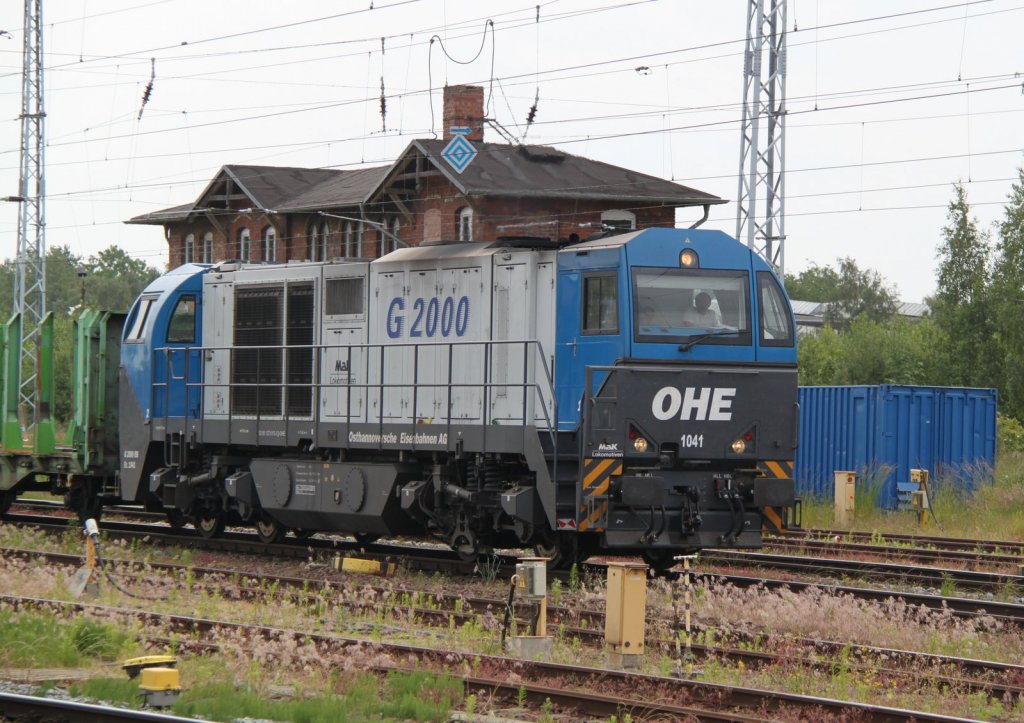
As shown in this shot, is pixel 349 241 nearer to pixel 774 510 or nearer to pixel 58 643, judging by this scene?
pixel 774 510

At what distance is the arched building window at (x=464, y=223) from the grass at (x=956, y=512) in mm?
22293

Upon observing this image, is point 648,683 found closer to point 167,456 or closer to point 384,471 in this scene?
point 384,471

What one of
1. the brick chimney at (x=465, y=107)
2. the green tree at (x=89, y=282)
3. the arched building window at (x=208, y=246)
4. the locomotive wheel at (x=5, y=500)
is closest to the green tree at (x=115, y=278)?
the green tree at (x=89, y=282)

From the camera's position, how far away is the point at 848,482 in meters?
23.5

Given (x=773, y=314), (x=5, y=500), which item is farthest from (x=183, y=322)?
(x=773, y=314)

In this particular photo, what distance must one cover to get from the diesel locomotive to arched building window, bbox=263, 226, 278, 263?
3184 centimetres

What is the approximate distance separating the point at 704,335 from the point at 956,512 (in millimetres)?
11278

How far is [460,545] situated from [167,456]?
17.6 feet

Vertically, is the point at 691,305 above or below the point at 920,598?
above

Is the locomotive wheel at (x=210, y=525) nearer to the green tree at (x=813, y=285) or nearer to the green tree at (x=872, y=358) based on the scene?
the green tree at (x=872, y=358)

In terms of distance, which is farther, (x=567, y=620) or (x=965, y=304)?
(x=965, y=304)

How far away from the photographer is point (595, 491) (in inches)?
546

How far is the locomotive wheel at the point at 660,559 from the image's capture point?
50.6 ft

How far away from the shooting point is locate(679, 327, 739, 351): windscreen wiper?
1436 cm
